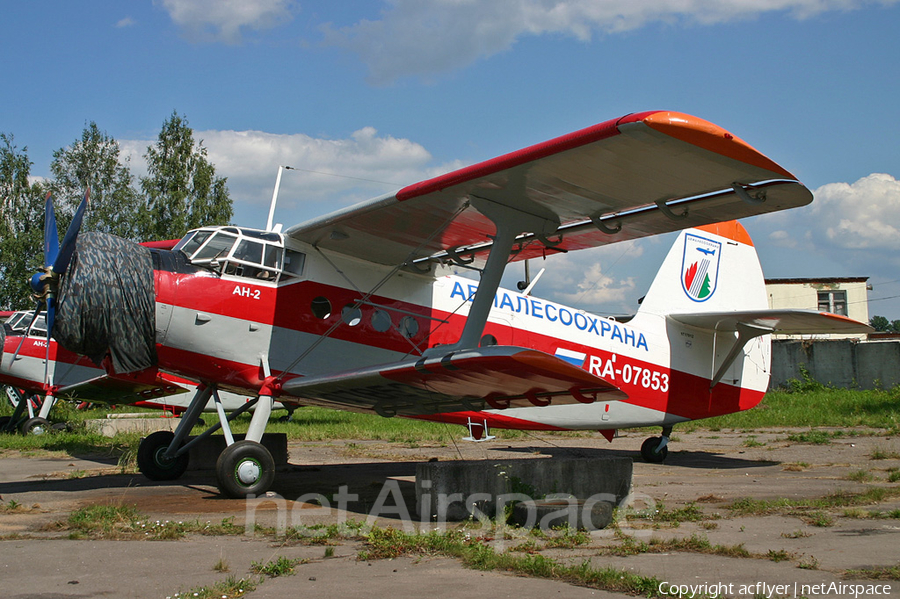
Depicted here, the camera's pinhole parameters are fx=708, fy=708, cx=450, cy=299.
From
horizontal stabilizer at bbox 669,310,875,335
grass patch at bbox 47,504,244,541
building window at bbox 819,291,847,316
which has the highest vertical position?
building window at bbox 819,291,847,316

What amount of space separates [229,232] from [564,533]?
5.20 m

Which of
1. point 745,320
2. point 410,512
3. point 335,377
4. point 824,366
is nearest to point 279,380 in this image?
point 335,377

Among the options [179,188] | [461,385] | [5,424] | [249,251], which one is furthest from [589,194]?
[179,188]

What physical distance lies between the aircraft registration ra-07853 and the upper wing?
2 centimetres

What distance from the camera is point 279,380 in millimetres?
8391

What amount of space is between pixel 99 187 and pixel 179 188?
155 inches

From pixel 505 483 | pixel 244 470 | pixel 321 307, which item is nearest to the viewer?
pixel 505 483

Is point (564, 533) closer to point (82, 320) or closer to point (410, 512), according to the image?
point (410, 512)

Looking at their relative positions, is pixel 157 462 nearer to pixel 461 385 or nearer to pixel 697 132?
pixel 461 385

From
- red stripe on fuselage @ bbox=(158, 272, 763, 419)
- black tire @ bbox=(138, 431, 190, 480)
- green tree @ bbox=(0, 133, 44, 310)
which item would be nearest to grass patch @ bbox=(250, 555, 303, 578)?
red stripe on fuselage @ bbox=(158, 272, 763, 419)

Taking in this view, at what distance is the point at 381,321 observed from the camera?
30.1 ft

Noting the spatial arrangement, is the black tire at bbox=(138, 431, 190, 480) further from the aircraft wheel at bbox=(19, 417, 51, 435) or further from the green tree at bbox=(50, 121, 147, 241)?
the green tree at bbox=(50, 121, 147, 241)

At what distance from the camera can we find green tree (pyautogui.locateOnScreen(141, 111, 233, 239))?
3638 cm

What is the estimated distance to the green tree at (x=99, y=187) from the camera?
3572 cm
